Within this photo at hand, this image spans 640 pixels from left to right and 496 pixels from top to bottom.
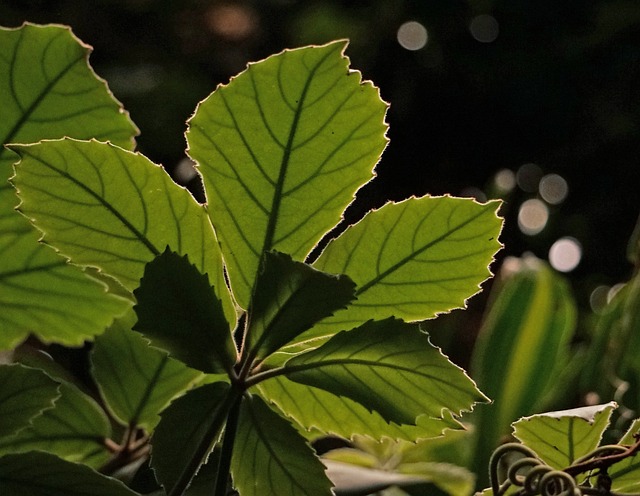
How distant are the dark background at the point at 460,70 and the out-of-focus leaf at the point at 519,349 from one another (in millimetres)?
1540

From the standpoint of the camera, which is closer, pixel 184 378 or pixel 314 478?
pixel 314 478

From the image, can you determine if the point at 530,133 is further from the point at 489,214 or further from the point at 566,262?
the point at 489,214

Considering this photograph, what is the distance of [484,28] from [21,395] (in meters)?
2.59


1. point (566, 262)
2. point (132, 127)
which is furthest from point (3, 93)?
point (566, 262)

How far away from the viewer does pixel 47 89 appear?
1.33 feet

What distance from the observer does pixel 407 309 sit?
352 millimetres

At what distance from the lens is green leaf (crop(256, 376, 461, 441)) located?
13.9 inches

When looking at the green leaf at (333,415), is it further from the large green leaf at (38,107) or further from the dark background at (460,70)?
the dark background at (460,70)

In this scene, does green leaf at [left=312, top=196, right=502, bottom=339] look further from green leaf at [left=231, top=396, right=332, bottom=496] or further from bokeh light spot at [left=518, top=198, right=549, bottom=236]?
bokeh light spot at [left=518, top=198, right=549, bottom=236]

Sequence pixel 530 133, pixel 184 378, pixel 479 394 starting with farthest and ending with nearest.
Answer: pixel 530 133, pixel 184 378, pixel 479 394

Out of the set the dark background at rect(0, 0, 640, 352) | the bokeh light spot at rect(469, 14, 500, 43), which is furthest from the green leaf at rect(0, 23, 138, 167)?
the bokeh light spot at rect(469, 14, 500, 43)

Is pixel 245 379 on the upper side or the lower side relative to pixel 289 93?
lower

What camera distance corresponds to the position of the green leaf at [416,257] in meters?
0.34

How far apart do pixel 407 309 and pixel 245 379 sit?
0.07 metres
